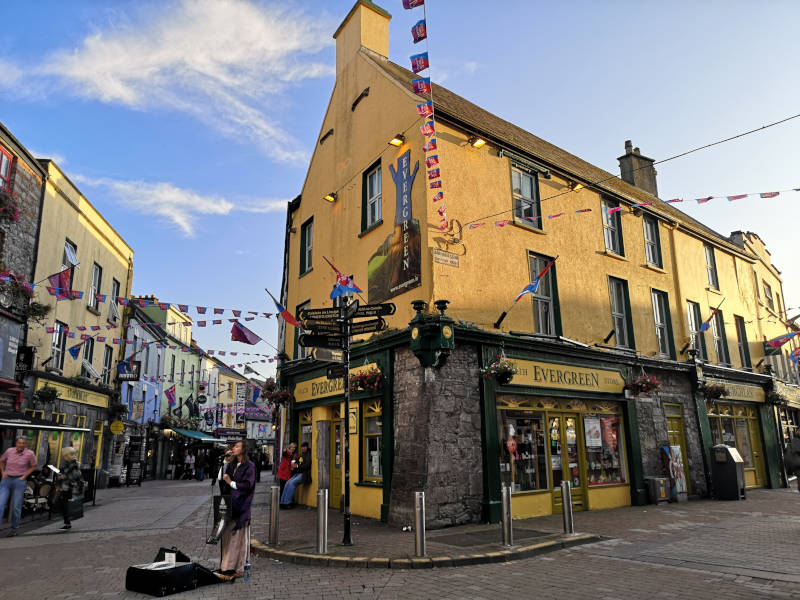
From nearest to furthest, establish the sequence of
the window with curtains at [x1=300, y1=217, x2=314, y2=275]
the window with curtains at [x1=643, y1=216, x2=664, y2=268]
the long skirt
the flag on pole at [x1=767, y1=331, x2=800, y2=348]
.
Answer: the long skirt, the window with curtains at [x1=643, y1=216, x2=664, y2=268], the window with curtains at [x1=300, y1=217, x2=314, y2=275], the flag on pole at [x1=767, y1=331, x2=800, y2=348]

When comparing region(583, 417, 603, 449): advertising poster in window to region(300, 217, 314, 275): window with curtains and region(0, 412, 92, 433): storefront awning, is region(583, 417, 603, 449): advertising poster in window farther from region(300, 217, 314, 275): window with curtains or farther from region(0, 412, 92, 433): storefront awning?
region(0, 412, 92, 433): storefront awning

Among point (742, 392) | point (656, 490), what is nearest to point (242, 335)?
point (656, 490)

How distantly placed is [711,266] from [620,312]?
6.47 meters

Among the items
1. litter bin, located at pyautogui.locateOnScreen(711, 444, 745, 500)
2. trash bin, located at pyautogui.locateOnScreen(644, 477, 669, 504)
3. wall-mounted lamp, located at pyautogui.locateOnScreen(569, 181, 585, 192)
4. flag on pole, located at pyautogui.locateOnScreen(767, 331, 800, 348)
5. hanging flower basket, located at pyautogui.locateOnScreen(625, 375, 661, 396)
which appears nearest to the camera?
trash bin, located at pyautogui.locateOnScreen(644, 477, 669, 504)

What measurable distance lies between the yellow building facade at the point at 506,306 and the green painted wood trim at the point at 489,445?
4 centimetres

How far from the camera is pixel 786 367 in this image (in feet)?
79.3

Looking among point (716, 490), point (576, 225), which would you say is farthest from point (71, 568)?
point (716, 490)

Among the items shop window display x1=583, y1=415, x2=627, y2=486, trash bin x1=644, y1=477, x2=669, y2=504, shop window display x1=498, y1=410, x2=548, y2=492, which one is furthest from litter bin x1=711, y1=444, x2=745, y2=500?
shop window display x1=498, y1=410, x2=548, y2=492

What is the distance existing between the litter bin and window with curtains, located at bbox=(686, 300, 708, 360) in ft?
10.3

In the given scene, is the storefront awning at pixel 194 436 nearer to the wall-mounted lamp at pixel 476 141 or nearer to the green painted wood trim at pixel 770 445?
the wall-mounted lamp at pixel 476 141

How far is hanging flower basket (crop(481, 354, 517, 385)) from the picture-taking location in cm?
1075

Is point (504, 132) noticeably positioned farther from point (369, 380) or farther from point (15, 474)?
point (15, 474)

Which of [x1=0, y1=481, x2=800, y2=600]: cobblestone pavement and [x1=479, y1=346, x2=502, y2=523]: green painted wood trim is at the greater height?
[x1=479, y1=346, x2=502, y2=523]: green painted wood trim

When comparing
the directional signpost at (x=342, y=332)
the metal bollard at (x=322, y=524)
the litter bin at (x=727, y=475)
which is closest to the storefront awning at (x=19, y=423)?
the directional signpost at (x=342, y=332)
